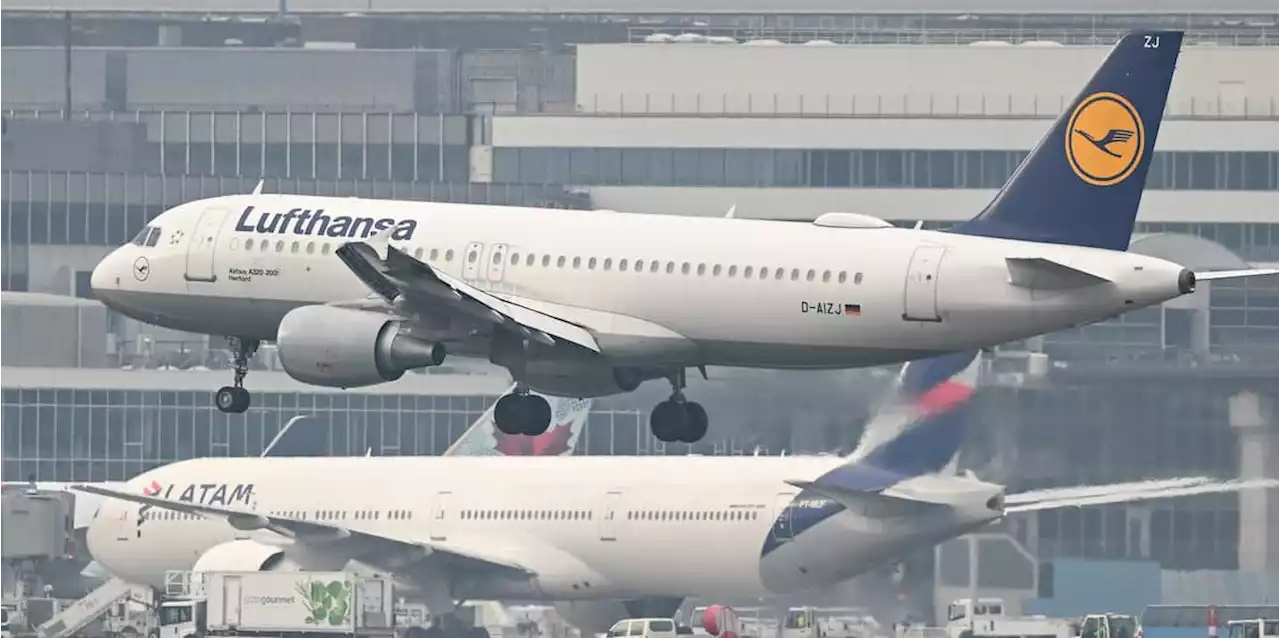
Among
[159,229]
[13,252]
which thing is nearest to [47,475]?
[13,252]

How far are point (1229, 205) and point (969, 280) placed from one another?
3623 inches

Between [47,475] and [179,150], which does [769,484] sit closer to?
[47,475]

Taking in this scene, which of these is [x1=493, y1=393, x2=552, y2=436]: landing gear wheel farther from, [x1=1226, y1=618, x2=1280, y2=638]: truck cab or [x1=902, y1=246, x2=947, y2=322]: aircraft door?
[x1=1226, y1=618, x2=1280, y2=638]: truck cab

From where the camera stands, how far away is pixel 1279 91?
6378 inches

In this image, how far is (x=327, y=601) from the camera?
84062 millimetres

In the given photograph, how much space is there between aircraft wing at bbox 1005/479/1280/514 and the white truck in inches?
669

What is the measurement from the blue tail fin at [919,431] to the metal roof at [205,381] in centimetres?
5427

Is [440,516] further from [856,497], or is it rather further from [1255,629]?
[1255,629]

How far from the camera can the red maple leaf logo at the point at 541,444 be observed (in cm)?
10538

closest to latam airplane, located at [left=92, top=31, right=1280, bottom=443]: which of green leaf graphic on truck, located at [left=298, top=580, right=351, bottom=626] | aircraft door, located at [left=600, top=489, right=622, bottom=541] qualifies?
green leaf graphic on truck, located at [left=298, top=580, right=351, bottom=626]

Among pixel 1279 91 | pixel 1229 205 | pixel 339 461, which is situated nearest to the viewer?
pixel 339 461

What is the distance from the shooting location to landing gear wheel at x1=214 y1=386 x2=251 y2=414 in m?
67.9

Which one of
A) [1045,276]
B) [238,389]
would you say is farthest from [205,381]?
[1045,276]

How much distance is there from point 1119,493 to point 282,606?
23879mm
